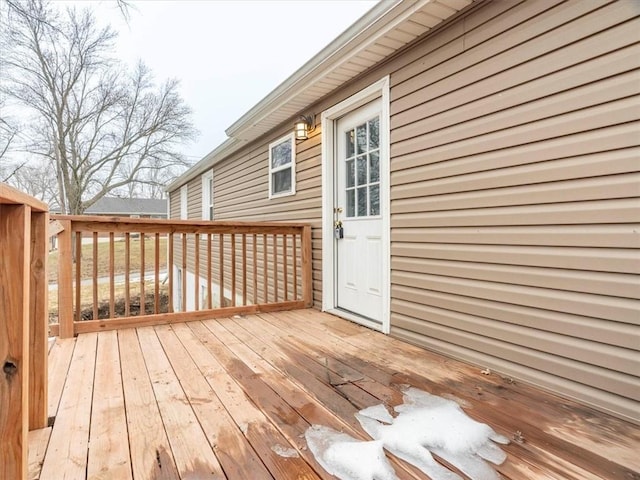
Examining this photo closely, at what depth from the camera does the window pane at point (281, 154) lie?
4.92 m

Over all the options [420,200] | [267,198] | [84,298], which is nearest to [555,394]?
[420,200]

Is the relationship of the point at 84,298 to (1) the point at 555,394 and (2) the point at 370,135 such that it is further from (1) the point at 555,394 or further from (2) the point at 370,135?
(1) the point at 555,394

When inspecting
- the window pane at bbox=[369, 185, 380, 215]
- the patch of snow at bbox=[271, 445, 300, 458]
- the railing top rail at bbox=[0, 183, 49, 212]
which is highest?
the window pane at bbox=[369, 185, 380, 215]

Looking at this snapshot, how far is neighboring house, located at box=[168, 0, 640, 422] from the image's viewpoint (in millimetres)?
1715

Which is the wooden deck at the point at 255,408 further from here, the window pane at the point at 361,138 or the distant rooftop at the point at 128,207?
the distant rooftop at the point at 128,207

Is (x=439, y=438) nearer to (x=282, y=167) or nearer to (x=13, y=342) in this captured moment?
(x=13, y=342)

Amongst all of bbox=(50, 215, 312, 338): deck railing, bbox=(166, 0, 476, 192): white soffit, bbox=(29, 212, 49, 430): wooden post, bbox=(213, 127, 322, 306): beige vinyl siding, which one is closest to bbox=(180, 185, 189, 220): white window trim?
bbox=(213, 127, 322, 306): beige vinyl siding

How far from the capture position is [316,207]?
4125 millimetres

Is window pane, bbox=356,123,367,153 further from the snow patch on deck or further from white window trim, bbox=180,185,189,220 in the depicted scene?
white window trim, bbox=180,185,189,220

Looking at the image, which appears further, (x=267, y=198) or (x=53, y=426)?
(x=267, y=198)

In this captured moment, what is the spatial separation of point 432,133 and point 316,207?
176 centimetres

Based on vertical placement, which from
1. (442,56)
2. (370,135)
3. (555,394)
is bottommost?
(555,394)

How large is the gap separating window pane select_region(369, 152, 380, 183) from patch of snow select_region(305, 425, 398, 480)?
2318 mm

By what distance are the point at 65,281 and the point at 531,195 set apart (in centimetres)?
336
